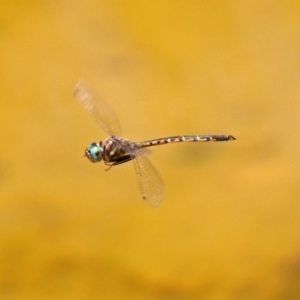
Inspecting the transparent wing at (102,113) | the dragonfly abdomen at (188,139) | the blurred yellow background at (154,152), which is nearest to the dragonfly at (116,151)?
the transparent wing at (102,113)

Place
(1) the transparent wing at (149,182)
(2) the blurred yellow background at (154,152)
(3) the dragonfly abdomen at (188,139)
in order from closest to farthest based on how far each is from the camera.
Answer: (1) the transparent wing at (149,182), (2) the blurred yellow background at (154,152), (3) the dragonfly abdomen at (188,139)

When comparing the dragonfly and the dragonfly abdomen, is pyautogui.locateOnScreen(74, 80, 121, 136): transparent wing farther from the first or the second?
the dragonfly abdomen

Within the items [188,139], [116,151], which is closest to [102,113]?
[116,151]

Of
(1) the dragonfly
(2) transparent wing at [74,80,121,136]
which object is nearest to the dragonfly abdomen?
(1) the dragonfly

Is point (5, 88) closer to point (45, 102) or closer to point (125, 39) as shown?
point (45, 102)

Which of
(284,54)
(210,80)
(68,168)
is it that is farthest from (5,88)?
(284,54)

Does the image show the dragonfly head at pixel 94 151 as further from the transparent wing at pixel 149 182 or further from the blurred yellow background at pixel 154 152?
the blurred yellow background at pixel 154 152
